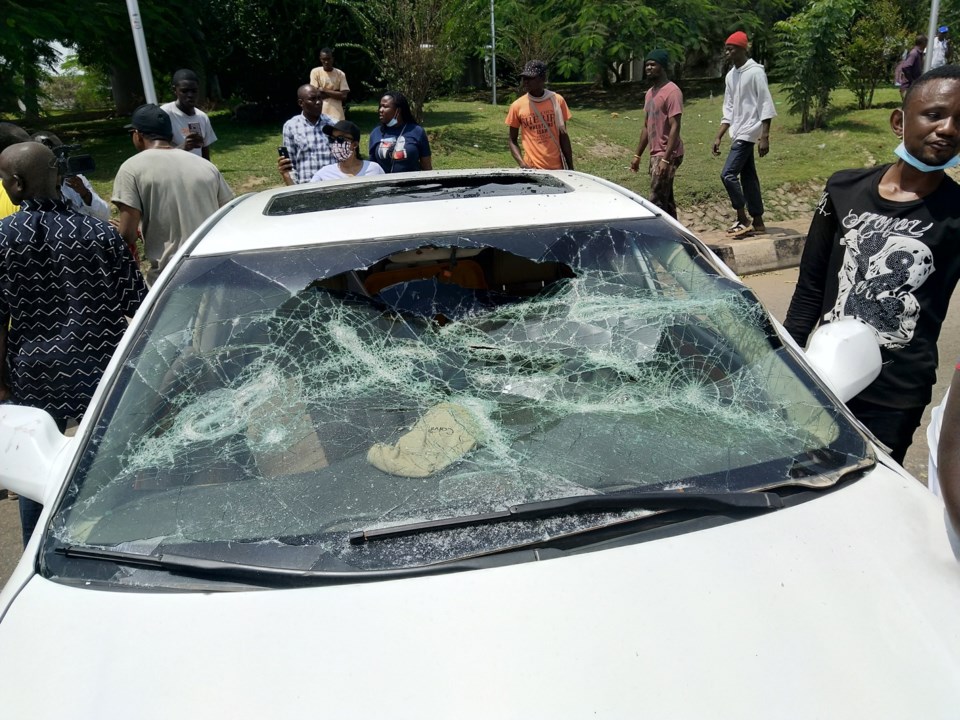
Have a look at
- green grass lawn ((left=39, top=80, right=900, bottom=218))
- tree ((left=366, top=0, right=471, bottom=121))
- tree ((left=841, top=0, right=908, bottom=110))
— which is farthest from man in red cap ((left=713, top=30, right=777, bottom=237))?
tree ((left=841, top=0, right=908, bottom=110))

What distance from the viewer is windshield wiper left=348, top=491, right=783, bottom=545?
63.7 inches

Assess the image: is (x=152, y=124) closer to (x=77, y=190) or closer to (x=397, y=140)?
(x=77, y=190)

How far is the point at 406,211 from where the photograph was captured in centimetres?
244

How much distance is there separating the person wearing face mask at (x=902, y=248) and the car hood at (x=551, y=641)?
973 millimetres

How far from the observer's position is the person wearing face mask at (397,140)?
18.9 ft

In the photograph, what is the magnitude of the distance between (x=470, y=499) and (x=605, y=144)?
12.4 metres

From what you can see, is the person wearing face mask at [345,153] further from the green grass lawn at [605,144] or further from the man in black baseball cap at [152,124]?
the green grass lawn at [605,144]

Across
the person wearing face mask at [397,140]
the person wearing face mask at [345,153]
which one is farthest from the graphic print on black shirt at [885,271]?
the person wearing face mask at [397,140]

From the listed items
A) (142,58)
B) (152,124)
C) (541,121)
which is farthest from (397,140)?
(142,58)

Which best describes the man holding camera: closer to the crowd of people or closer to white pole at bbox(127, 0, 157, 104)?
the crowd of people

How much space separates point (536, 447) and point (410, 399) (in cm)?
37

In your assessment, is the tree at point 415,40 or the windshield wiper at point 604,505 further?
the tree at point 415,40

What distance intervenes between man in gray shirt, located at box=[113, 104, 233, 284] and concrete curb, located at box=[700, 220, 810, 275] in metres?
4.60

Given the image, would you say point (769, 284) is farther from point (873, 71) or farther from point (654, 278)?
point (873, 71)
